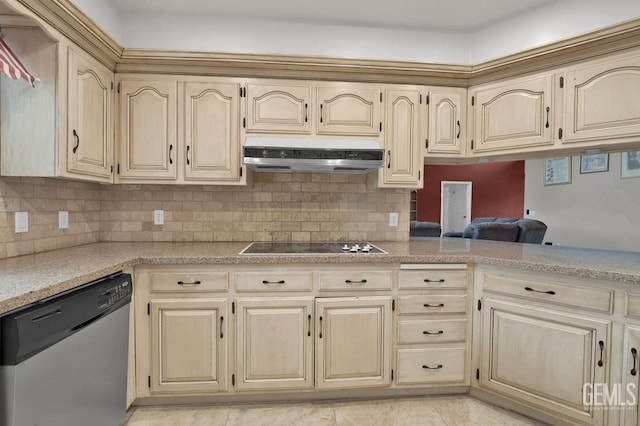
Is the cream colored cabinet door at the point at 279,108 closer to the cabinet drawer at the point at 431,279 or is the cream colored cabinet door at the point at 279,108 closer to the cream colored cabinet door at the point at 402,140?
the cream colored cabinet door at the point at 402,140

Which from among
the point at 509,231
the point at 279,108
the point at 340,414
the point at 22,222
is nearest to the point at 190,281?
the point at 22,222

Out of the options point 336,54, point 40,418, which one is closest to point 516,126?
point 336,54

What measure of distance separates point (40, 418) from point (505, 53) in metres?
3.25

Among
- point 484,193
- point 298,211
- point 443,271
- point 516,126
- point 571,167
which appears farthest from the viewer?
point 484,193

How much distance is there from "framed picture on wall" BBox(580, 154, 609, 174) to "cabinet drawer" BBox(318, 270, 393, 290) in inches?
134

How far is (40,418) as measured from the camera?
116cm

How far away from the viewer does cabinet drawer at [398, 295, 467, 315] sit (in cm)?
210

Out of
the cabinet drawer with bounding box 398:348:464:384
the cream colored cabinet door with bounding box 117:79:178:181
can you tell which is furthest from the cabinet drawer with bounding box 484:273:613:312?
the cream colored cabinet door with bounding box 117:79:178:181

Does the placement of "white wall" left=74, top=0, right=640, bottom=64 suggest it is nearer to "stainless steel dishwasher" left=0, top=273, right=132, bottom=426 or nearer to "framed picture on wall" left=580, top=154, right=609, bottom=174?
"stainless steel dishwasher" left=0, top=273, right=132, bottom=426

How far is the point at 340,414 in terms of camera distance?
1.98 m

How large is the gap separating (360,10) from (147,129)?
1.67 m

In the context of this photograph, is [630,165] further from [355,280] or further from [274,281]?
[274,281]

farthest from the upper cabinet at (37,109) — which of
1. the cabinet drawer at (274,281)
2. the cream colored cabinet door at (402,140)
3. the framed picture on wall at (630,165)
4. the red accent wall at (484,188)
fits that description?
the red accent wall at (484,188)

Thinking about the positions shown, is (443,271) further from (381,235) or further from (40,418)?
(40,418)
